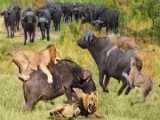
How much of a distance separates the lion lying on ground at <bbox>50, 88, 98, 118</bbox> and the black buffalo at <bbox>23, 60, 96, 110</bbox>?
0.27 meters

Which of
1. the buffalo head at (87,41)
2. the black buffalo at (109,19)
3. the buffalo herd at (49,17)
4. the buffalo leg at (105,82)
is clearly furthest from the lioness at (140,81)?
the black buffalo at (109,19)

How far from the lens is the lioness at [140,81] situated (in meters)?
11.7

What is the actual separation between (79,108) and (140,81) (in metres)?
3.78

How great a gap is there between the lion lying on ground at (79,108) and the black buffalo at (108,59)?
145 inches

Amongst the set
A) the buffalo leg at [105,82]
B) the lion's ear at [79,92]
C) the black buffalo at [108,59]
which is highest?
the lion's ear at [79,92]

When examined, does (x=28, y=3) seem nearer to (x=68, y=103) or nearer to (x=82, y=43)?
(x=82, y=43)

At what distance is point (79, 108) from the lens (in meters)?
8.48

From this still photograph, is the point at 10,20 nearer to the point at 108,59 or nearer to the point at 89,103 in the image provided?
the point at 108,59

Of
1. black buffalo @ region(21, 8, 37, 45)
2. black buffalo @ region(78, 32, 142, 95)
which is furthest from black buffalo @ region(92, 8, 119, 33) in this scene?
black buffalo @ region(78, 32, 142, 95)

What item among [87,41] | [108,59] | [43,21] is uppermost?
[87,41]

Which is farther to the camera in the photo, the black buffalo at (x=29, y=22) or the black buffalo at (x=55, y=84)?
the black buffalo at (x=29, y=22)

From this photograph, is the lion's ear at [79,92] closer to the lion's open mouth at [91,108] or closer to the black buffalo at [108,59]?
the lion's open mouth at [91,108]

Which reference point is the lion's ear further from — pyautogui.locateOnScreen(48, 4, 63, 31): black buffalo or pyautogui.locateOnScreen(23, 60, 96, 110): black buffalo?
pyautogui.locateOnScreen(48, 4, 63, 31): black buffalo

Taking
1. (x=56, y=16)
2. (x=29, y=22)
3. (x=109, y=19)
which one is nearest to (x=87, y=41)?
(x=29, y=22)
